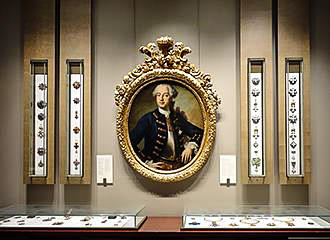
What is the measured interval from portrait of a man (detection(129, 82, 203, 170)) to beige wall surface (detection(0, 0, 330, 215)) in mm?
199

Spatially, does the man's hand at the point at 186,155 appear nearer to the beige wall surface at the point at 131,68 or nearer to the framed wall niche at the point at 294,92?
the beige wall surface at the point at 131,68

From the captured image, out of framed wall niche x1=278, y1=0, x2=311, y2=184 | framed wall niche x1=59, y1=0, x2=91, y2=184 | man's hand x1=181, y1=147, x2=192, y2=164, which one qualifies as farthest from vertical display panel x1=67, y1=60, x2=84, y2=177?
framed wall niche x1=278, y1=0, x2=311, y2=184

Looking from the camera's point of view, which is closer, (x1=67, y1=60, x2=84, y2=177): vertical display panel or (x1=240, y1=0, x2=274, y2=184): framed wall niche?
(x1=240, y1=0, x2=274, y2=184): framed wall niche

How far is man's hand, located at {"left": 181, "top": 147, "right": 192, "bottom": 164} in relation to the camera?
5520 millimetres

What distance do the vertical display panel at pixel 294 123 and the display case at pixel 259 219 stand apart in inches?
20.0

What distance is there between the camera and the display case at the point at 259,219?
15.3 feet

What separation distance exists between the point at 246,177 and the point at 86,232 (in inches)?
66.9

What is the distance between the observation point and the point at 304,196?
5.49 metres

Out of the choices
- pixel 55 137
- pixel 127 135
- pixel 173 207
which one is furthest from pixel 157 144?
pixel 55 137

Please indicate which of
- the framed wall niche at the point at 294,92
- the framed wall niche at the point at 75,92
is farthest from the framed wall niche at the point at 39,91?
the framed wall niche at the point at 294,92

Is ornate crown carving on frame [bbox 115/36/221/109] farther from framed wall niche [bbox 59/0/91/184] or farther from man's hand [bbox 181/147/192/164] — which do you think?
man's hand [bbox 181/147/192/164]

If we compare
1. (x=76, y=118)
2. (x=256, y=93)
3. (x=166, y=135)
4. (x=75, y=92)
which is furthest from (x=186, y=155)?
(x=75, y=92)

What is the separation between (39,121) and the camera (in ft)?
18.3

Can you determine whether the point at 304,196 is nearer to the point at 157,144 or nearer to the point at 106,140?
the point at 157,144
